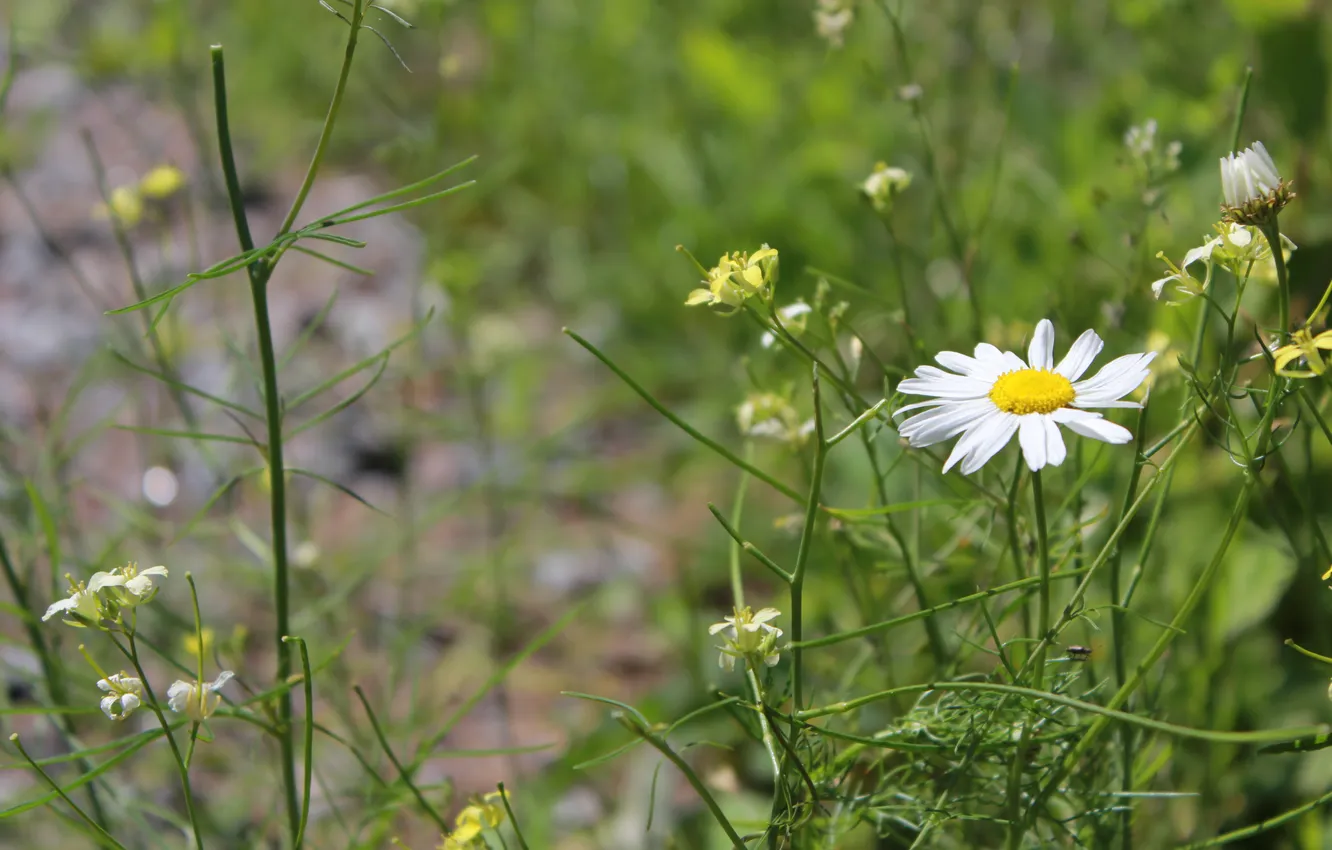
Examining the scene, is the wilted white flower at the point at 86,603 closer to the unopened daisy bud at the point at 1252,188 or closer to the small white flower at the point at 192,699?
the small white flower at the point at 192,699

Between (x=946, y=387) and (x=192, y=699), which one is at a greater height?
(x=946, y=387)

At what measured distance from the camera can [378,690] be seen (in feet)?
4.81

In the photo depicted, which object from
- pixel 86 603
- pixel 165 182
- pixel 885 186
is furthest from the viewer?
pixel 165 182

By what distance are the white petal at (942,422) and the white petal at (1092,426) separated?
0.04m

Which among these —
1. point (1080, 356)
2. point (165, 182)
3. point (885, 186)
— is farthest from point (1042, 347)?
point (165, 182)

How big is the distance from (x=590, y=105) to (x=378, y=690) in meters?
1.54

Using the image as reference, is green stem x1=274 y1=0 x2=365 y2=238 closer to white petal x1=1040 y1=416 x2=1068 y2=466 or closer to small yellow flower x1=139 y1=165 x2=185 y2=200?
white petal x1=1040 y1=416 x2=1068 y2=466

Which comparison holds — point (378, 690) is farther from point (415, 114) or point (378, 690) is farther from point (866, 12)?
point (866, 12)

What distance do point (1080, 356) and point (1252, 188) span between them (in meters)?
0.13

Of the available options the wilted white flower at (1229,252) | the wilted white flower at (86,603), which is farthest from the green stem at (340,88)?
the wilted white flower at (1229,252)

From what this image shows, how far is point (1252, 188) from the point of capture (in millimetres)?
640

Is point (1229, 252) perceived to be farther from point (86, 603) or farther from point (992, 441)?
point (86, 603)

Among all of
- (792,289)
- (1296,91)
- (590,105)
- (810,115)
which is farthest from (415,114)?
(1296,91)

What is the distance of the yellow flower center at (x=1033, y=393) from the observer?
0.65m
